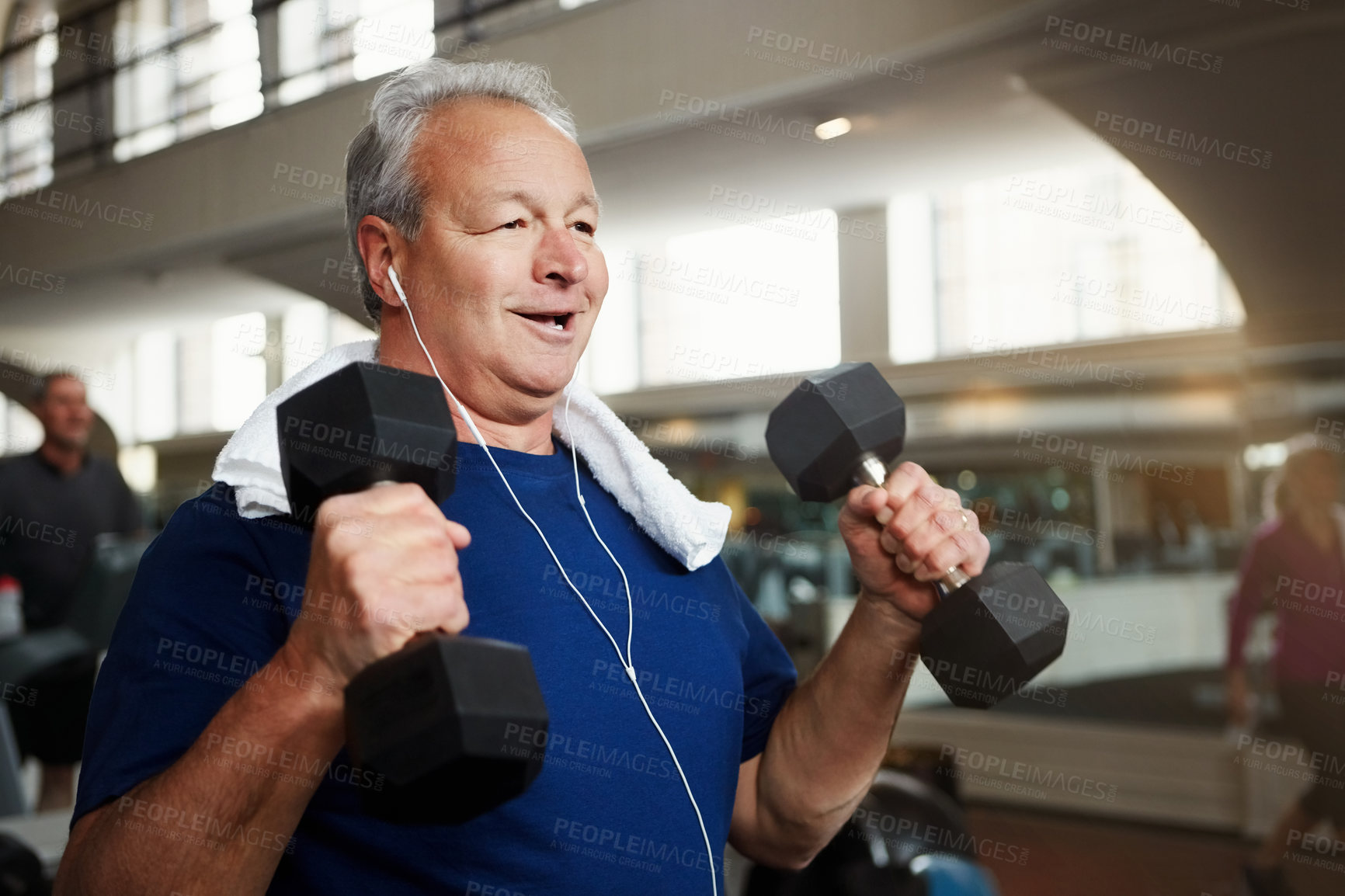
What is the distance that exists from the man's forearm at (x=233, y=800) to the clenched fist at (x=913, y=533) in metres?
0.53

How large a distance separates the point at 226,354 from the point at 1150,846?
8.11 m

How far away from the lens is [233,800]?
0.67m

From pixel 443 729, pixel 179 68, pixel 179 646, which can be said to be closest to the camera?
pixel 443 729

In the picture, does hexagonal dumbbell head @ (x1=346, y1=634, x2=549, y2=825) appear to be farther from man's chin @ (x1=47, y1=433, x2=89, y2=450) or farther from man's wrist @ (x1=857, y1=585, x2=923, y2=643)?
man's chin @ (x1=47, y1=433, x2=89, y2=450)

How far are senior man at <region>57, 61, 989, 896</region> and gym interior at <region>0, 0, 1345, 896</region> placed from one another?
115 cm

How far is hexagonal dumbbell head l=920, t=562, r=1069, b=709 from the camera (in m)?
0.92

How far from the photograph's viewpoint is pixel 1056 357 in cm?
564

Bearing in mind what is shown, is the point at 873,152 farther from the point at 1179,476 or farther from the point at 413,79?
the point at 413,79

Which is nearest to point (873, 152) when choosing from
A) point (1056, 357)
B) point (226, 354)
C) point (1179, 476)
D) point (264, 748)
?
point (1056, 357)

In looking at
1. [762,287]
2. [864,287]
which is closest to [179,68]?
[762,287]

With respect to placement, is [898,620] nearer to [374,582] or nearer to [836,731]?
[836,731]

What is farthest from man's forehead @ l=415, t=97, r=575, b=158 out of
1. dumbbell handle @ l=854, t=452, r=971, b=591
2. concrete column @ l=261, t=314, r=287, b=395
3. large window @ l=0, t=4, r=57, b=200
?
large window @ l=0, t=4, r=57, b=200

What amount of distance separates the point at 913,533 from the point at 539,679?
0.36 meters

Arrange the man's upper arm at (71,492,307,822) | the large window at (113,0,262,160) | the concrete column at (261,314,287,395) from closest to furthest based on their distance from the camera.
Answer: the man's upper arm at (71,492,307,822)
the large window at (113,0,262,160)
the concrete column at (261,314,287,395)
